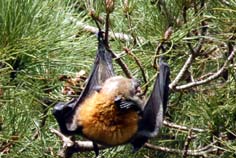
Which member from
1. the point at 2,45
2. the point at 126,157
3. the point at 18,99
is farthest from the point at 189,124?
the point at 2,45

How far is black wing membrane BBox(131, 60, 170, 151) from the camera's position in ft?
4.68

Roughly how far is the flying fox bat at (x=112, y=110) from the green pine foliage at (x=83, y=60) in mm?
56

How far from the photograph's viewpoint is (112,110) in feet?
4.26

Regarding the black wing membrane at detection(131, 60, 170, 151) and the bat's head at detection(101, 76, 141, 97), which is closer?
the bat's head at detection(101, 76, 141, 97)

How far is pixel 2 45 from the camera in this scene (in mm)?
1318

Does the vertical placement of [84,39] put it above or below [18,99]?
above

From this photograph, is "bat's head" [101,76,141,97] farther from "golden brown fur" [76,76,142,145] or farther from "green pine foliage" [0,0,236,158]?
"green pine foliage" [0,0,236,158]

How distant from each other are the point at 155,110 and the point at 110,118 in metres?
0.17

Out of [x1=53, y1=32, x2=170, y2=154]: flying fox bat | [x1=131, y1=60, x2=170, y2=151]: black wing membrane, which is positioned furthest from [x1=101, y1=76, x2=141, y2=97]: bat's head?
[x1=131, y1=60, x2=170, y2=151]: black wing membrane

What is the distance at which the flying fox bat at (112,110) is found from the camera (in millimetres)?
1306

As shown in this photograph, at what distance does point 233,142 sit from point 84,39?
0.39m

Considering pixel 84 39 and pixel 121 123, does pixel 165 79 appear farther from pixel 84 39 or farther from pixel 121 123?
pixel 84 39

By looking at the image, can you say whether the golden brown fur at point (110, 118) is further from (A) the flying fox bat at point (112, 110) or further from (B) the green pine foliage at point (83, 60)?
(B) the green pine foliage at point (83, 60)

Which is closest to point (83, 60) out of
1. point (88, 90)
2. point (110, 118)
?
point (88, 90)
